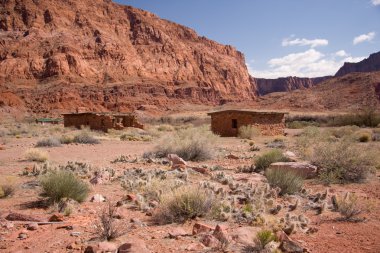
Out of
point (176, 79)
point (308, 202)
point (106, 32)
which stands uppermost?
point (106, 32)

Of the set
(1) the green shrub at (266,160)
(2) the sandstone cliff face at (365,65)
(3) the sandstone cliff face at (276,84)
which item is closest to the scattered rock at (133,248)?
(1) the green shrub at (266,160)

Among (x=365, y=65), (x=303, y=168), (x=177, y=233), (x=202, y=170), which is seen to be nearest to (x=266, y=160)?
(x=303, y=168)

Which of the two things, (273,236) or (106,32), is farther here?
(106,32)

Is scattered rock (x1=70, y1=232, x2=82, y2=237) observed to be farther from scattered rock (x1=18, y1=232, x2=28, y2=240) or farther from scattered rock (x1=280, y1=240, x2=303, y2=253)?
scattered rock (x1=280, y1=240, x2=303, y2=253)

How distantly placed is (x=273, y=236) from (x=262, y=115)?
22.5 meters

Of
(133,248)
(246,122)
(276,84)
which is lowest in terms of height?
(133,248)

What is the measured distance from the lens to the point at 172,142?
15.3m

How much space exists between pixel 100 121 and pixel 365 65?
501 feet

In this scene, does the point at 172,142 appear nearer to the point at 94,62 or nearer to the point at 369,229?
the point at 369,229

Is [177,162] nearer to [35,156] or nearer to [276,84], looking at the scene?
[35,156]

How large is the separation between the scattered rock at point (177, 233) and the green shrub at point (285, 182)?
11.6 ft

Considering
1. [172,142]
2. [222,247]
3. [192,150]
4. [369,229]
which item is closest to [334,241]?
[369,229]

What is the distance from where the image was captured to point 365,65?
157m

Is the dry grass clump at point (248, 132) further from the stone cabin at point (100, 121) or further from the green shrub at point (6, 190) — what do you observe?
the green shrub at point (6, 190)
